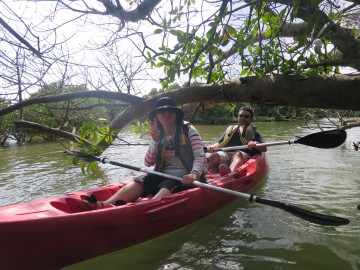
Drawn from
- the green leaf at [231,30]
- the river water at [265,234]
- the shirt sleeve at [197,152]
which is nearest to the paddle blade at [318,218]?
the river water at [265,234]

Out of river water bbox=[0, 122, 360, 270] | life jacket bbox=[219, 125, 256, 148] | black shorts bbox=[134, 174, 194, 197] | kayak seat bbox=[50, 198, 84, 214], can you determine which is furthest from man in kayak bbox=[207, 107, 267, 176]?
kayak seat bbox=[50, 198, 84, 214]

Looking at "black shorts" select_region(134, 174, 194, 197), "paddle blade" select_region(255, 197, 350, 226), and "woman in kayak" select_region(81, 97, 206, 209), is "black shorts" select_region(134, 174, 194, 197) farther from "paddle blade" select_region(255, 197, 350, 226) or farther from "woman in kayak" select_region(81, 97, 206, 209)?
"paddle blade" select_region(255, 197, 350, 226)

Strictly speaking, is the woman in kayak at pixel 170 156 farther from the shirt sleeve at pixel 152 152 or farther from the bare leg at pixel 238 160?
the bare leg at pixel 238 160

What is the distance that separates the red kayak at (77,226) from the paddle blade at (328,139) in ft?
5.36

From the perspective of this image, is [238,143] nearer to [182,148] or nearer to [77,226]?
[182,148]

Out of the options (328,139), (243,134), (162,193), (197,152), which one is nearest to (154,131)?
(197,152)

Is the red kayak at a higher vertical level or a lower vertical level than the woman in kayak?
lower

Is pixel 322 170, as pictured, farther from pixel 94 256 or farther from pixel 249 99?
pixel 94 256

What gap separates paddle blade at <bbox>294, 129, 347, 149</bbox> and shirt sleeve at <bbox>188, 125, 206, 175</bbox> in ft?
5.09

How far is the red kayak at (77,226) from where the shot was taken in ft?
8.98

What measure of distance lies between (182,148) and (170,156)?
0.71ft

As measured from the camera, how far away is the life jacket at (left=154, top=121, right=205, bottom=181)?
13.8 feet

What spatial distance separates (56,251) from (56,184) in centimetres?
499

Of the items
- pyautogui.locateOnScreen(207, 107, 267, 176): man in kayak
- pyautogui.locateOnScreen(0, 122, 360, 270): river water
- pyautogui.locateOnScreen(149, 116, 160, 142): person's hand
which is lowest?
pyautogui.locateOnScreen(0, 122, 360, 270): river water
